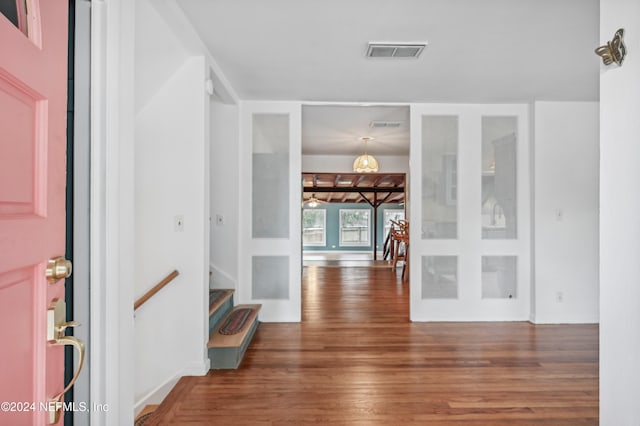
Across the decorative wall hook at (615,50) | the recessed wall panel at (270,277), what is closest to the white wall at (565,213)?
the recessed wall panel at (270,277)

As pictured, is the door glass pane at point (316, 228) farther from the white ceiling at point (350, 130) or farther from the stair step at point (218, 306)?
the stair step at point (218, 306)

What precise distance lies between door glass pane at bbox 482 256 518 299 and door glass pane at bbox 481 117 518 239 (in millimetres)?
277

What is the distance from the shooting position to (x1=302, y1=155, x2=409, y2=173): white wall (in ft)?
23.1

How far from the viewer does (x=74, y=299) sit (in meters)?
1.18

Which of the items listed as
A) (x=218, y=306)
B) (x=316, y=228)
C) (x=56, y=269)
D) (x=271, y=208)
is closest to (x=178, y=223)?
(x=218, y=306)

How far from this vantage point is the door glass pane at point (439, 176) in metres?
4.14

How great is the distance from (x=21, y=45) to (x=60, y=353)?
0.70 m

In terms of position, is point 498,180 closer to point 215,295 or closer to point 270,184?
point 270,184

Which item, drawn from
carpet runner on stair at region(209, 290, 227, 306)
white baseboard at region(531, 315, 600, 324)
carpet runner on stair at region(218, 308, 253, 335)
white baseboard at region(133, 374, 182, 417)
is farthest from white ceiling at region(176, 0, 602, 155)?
white baseboard at region(133, 374, 182, 417)

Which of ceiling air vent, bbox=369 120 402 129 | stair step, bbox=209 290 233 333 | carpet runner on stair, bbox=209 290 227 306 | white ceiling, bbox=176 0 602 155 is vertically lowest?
stair step, bbox=209 290 233 333

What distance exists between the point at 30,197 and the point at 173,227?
2035mm

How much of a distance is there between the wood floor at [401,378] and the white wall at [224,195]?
2.56ft

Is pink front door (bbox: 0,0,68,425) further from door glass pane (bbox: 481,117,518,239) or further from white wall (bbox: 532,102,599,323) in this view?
white wall (bbox: 532,102,599,323)

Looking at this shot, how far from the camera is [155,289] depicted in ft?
8.50
